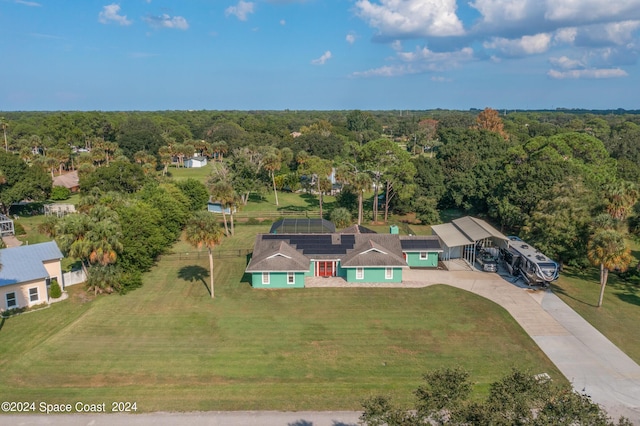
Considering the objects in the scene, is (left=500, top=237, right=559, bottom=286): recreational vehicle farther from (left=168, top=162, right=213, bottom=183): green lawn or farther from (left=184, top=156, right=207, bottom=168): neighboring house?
(left=184, top=156, right=207, bottom=168): neighboring house

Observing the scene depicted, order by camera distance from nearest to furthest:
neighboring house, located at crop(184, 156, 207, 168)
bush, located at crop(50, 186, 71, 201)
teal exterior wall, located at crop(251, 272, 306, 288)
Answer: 1. teal exterior wall, located at crop(251, 272, 306, 288)
2. bush, located at crop(50, 186, 71, 201)
3. neighboring house, located at crop(184, 156, 207, 168)

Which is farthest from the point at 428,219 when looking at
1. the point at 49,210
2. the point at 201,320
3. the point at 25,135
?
the point at 25,135

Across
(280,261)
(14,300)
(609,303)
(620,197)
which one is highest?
(620,197)

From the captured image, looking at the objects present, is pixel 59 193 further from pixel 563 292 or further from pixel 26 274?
pixel 563 292

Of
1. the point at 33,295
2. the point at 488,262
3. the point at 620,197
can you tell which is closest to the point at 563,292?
the point at 488,262

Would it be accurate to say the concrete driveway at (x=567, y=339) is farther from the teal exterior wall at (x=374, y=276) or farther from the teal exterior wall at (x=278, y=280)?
the teal exterior wall at (x=278, y=280)

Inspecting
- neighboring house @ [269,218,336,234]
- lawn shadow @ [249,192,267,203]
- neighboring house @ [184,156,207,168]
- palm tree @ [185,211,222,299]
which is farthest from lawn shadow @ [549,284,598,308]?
neighboring house @ [184,156,207,168]
